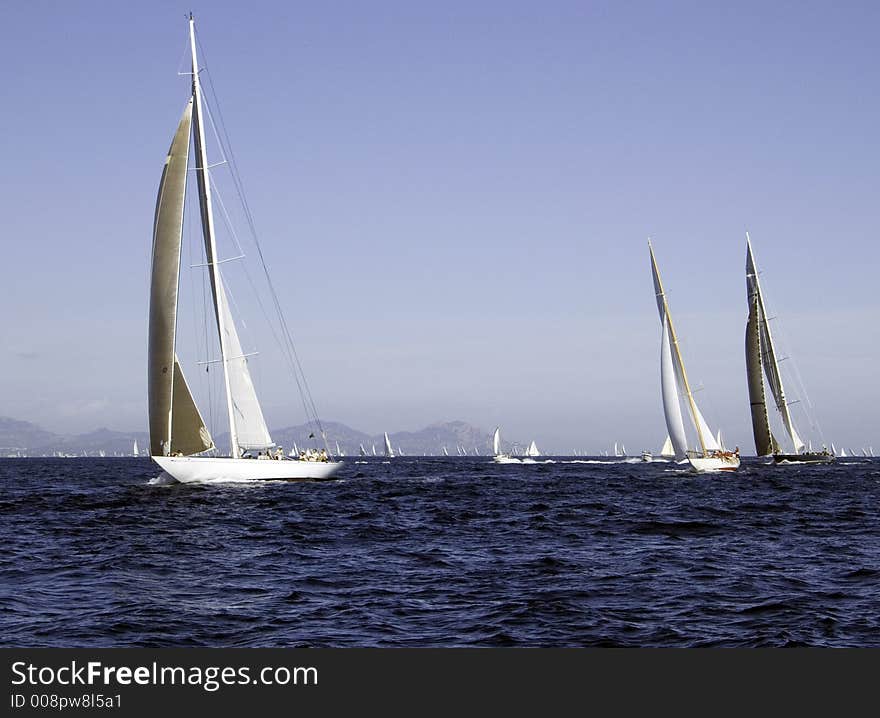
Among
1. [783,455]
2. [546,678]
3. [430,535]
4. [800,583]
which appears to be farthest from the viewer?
[783,455]

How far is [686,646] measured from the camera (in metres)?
14.1

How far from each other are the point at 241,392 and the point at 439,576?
35.6 m

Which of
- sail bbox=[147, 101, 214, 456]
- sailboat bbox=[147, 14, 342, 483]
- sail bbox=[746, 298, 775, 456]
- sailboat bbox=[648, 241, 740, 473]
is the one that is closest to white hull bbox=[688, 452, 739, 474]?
sailboat bbox=[648, 241, 740, 473]

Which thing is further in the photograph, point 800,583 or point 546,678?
point 800,583

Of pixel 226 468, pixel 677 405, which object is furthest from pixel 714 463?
pixel 226 468

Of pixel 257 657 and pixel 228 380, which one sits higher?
pixel 228 380

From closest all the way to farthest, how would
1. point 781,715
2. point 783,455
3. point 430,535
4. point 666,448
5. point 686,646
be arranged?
point 781,715 < point 686,646 < point 430,535 < point 783,455 < point 666,448

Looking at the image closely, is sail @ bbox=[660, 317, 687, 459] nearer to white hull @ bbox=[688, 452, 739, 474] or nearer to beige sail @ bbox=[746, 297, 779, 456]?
white hull @ bbox=[688, 452, 739, 474]

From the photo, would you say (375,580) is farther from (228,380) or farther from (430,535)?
(228,380)

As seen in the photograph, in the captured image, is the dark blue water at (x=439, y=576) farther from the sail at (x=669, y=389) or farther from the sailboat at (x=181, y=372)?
the sail at (x=669, y=389)

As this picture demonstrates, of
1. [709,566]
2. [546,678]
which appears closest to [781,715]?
[546,678]

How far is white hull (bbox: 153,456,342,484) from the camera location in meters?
50.3

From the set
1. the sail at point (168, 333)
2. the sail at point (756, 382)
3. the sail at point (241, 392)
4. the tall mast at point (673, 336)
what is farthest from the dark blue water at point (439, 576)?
the sail at point (756, 382)

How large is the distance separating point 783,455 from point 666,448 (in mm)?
66275
